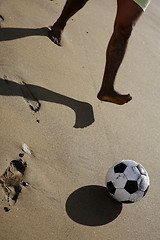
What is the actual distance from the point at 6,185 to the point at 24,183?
0.38ft

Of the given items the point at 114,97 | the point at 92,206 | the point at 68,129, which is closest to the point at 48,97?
the point at 68,129

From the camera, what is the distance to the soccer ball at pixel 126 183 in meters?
2.50

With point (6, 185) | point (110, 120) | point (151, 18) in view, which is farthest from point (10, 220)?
point (151, 18)

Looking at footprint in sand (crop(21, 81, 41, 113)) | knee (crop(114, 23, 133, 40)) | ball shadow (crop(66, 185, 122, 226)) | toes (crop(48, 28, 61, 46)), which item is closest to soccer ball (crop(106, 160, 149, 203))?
ball shadow (crop(66, 185, 122, 226))

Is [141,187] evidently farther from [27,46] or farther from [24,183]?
[27,46]

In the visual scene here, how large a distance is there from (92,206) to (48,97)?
3.29 ft

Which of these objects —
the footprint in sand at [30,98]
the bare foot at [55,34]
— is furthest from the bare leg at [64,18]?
the footprint in sand at [30,98]

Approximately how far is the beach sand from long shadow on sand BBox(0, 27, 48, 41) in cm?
1

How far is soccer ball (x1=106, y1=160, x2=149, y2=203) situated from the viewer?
98.3 inches

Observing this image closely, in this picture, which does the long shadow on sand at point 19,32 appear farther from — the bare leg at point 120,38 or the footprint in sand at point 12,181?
the footprint in sand at point 12,181

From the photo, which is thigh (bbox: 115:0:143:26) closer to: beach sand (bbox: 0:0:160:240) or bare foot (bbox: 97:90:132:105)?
bare foot (bbox: 97:90:132:105)

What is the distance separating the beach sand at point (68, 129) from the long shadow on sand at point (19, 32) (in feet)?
0.03

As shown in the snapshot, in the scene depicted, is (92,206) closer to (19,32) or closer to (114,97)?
(114,97)

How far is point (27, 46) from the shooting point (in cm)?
350
